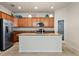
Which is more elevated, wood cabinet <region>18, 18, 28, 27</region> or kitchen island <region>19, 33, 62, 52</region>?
wood cabinet <region>18, 18, 28, 27</region>

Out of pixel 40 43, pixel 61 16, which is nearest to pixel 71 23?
pixel 61 16

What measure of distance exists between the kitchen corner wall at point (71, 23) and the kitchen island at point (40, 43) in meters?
0.90

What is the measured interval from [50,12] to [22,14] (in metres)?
1.96

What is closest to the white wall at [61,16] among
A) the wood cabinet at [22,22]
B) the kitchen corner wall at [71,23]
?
the kitchen corner wall at [71,23]

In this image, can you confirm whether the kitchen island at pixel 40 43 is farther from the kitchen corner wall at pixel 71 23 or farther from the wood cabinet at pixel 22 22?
the wood cabinet at pixel 22 22

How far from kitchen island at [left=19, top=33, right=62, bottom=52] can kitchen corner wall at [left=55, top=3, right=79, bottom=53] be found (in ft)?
2.97

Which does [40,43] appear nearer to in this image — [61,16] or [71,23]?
[71,23]

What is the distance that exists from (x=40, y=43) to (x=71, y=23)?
6.52 ft

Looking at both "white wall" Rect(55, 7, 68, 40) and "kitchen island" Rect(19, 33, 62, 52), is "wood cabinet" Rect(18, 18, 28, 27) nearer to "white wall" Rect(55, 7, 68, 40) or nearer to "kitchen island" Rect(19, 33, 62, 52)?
"white wall" Rect(55, 7, 68, 40)

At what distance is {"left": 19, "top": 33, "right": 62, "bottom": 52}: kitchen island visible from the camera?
5.40 meters

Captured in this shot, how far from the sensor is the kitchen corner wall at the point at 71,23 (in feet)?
18.8

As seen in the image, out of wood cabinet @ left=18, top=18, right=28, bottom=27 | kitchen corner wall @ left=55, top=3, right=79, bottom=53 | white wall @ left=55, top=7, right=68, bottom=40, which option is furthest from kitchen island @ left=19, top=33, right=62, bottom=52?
wood cabinet @ left=18, top=18, right=28, bottom=27

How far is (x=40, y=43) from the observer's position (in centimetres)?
541

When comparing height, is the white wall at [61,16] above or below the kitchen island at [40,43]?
above
